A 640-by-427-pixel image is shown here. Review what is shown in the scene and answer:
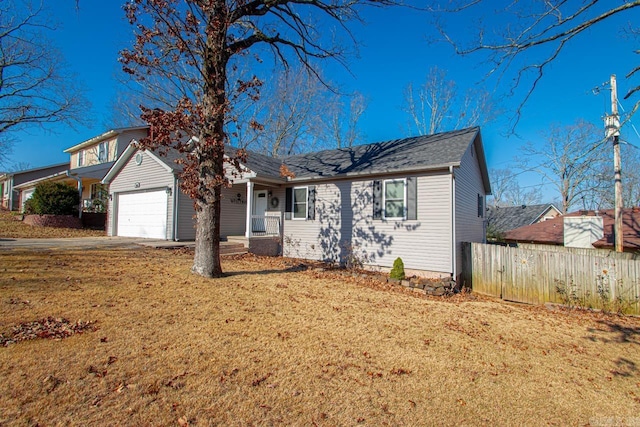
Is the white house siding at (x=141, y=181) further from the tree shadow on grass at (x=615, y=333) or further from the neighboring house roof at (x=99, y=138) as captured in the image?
the tree shadow on grass at (x=615, y=333)

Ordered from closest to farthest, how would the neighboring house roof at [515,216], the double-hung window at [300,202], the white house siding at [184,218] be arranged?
1. the double-hung window at [300,202]
2. the white house siding at [184,218]
3. the neighboring house roof at [515,216]

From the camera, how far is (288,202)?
13242 mm

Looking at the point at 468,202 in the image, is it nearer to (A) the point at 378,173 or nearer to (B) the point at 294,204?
(A) the point at 378,173

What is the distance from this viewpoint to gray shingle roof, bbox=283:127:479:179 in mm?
10109

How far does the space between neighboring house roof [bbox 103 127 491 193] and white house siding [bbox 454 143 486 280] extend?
0.47 metres

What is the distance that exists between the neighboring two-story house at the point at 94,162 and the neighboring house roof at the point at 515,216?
29.0 metres

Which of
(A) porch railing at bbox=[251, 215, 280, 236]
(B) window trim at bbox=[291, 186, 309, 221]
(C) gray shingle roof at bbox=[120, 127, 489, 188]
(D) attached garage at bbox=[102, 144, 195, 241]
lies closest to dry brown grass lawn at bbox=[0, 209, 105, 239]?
(D) attached garage at bbox=[102, 144, 195, 241]

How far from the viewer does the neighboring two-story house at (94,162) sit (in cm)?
1976

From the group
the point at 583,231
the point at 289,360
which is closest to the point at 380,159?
the point at 289,360

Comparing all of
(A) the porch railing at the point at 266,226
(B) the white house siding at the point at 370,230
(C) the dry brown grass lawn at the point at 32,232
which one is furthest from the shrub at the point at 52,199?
(B) the white house siding at the point at 370,230

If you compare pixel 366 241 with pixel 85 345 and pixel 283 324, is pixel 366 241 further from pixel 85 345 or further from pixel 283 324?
pixel 85 345

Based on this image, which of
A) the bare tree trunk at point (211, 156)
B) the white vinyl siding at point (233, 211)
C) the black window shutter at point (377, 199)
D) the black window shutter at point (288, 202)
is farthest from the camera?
the white vinyl siding at point (233, 211)

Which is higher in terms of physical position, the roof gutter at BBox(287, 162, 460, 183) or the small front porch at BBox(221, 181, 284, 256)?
the roof gutter at BBox(287, 162, 460, 183)

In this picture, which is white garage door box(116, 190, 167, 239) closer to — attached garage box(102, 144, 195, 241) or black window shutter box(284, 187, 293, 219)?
attached garage box(102, 144, 195, 241)
